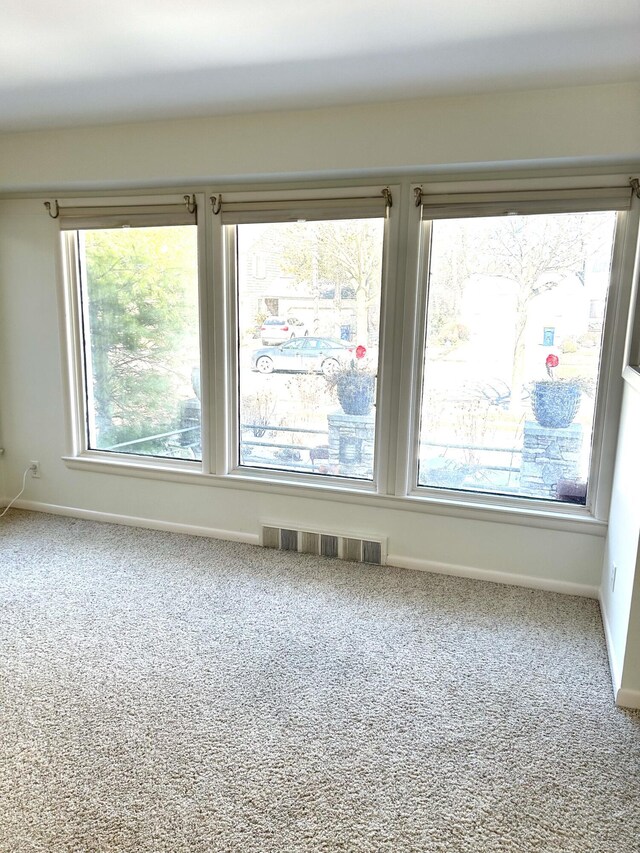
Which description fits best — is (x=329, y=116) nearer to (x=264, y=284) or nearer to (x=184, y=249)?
(x=264, y=284)

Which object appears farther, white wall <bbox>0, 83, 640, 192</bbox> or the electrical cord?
the electrical cord

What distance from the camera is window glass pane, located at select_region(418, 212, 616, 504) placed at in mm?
2861

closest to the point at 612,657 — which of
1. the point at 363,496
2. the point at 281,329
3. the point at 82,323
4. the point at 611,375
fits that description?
the point at 611,375

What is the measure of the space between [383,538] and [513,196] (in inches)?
79.4

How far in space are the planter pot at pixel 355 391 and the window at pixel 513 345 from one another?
325 millimetres

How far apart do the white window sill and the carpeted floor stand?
1.30ft

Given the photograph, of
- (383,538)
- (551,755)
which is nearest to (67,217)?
(383,538)

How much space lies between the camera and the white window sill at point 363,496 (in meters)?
3.00

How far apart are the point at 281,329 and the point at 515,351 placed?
139 centimetres

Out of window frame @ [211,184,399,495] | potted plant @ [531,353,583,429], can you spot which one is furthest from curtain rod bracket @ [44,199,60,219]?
potted plant @ [531,353,583,429]

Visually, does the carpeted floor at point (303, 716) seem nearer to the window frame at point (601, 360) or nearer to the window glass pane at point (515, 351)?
the window frame at point (601, 360)

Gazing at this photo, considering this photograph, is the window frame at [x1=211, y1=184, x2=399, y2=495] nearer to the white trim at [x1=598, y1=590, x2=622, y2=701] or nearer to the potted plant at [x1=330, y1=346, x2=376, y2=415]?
the potted plant at [x1=330, y1=346, x2=376, y2=415]

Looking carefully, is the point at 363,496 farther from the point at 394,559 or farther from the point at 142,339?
the point at 142,339

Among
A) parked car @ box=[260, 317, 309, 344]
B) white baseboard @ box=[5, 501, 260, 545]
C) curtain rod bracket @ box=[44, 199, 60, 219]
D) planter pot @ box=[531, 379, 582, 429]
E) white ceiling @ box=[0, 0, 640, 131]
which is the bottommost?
white baseboard @ box=[5, 501, 260, 545]
